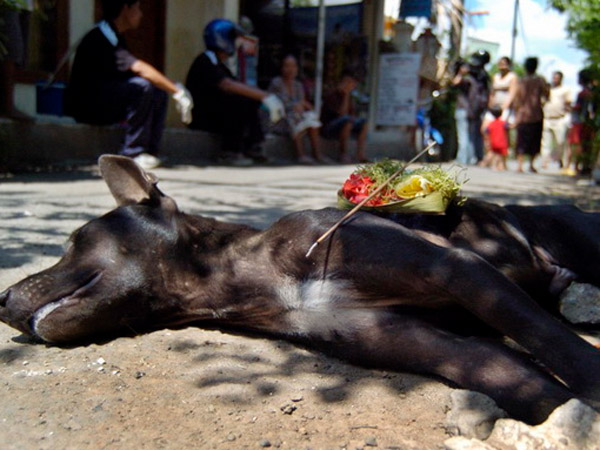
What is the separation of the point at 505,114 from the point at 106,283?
1267 cm

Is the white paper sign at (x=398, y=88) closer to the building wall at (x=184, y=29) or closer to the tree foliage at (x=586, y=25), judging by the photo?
the building wall at (x=184, y=29)

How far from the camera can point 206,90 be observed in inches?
406

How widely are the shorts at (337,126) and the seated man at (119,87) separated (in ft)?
16.8

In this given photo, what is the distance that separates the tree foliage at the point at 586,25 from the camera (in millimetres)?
8250

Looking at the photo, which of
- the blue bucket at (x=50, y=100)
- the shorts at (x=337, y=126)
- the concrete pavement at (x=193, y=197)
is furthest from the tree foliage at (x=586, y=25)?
the blue bucket at (x=50, y=100)

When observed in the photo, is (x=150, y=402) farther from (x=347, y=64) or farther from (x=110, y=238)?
(x=347, y=64)

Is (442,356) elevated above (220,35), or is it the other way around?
(220,35)

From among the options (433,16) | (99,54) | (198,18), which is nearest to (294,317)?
(99,54)

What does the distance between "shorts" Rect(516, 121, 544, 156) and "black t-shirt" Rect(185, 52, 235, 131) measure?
6.15 m

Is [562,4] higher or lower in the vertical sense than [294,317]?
higher

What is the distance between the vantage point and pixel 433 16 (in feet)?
59.6

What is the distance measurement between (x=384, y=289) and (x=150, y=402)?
0.99 metres

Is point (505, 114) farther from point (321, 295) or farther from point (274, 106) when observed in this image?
point (321, 295)

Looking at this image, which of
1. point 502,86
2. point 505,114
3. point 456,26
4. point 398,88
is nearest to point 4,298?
point 505,114
